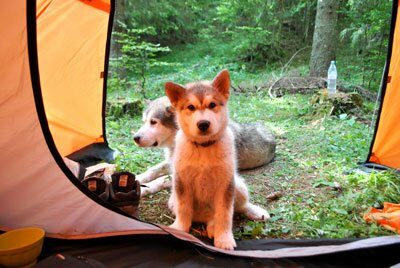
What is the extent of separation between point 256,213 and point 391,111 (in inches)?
88.3

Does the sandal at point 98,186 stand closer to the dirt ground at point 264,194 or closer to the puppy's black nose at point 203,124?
the dirt ground at point 264,194

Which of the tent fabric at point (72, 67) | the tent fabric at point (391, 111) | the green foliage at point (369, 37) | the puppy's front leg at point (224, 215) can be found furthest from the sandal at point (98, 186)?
the green foliage at point (369, 37)

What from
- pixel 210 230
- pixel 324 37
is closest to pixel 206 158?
pixel 210 230

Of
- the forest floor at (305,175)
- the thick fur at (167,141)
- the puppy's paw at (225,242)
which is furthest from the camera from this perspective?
the thick fur at (167,141)

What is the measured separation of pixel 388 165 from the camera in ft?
12.9

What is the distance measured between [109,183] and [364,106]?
5.81 m

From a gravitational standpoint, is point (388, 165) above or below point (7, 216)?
below

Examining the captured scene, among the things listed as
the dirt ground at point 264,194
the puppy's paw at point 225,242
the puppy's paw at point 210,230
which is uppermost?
the puppy's paw at point 225,242

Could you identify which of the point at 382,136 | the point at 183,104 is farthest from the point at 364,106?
the point at 183,104

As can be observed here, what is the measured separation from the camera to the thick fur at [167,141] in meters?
3.91

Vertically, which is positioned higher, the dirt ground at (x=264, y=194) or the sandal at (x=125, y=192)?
the sandal at (x=125, y=192)

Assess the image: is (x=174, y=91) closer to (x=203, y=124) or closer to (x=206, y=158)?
(x=203, y=124)

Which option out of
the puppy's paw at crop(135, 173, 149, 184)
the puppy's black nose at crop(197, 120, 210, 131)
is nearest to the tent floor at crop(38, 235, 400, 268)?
the puppy's black nose at crop(197, 120, 210, 131)

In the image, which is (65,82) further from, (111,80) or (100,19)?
(111,80)
